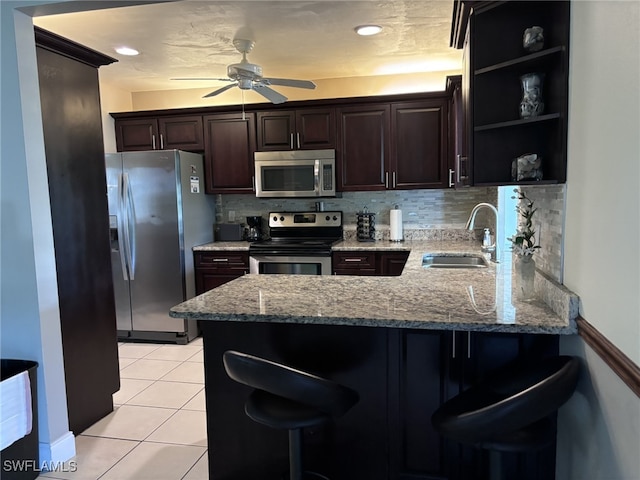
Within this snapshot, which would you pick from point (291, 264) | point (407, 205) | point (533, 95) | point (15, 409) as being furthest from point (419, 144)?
point (15, 409)

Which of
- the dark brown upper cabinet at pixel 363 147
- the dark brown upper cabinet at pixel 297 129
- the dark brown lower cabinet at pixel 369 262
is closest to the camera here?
the dark brown lower cabinet at pixel 369 262

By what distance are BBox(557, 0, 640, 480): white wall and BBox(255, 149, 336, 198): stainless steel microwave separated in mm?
2829

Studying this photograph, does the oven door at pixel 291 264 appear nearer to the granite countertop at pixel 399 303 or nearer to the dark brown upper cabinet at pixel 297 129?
the dark brown upper cabinet at pixel 297 129

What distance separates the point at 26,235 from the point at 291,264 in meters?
2.31

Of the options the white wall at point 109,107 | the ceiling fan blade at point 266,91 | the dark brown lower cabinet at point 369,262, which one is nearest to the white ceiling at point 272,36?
the white wall at point 109,107

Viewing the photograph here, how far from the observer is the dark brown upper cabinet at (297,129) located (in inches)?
169

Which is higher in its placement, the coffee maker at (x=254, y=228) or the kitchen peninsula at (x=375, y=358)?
the coffee maker at (x=254, y=228)

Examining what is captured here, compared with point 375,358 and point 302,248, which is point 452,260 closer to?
point 302,248

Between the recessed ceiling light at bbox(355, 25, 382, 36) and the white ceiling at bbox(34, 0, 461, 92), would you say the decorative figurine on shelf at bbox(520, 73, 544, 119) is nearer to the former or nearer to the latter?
the white ceiling at bbox(34, 0, 461, 92)

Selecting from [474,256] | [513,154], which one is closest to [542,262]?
[513,154]

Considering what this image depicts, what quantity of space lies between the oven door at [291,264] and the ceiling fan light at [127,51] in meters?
2.00

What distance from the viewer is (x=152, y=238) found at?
13.6 ft

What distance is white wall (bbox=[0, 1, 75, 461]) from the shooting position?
207 centimetres

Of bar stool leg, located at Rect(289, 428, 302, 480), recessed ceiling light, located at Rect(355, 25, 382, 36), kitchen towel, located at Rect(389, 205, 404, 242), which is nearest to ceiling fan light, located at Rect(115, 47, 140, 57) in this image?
recessed ceiling light, located at Rect(355, 25, 382, 36)
